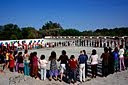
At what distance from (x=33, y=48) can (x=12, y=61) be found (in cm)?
2837

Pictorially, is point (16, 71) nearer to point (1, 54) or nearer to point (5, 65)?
point (5, 65)

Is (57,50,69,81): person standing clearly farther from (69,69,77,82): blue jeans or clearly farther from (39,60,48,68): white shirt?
(39,60,48,68): white shirt

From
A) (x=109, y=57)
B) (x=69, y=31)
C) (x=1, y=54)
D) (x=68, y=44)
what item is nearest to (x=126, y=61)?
(x=109, y=57)

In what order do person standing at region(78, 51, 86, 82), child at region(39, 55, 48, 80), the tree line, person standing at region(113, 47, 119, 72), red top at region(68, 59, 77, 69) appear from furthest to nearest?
the tree line
person standing at region(113, 47, 119, 72)
child at region(39, 55, 48, 80)
person standing at region(78, 51, 86, 82)
red top at region(68, 59, 77, 69)

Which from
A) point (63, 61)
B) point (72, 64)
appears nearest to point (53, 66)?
point (63, 61)

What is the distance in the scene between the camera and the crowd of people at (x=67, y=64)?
1526cm

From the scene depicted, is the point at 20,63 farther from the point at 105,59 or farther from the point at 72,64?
the point at 105,59

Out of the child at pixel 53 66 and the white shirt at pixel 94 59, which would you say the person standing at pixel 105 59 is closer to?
the white shirt at pixel 94 59

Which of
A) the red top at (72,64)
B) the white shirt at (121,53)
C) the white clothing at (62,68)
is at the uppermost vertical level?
the white shirt at (121,53)

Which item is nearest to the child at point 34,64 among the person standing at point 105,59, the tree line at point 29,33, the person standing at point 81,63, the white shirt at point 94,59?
the person standing at point 81,63

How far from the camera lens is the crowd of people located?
15.3 meters

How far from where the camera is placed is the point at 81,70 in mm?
15398

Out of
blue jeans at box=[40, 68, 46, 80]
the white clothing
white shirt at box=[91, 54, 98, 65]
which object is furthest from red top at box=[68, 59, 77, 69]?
blue jeans at box=[40, 68, 46, 80]

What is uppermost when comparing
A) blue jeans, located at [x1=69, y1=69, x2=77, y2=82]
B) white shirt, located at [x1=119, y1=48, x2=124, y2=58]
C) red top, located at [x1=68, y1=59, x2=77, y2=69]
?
white shirt, located at [x1=119, y1=48, x2=124, y2=58]
